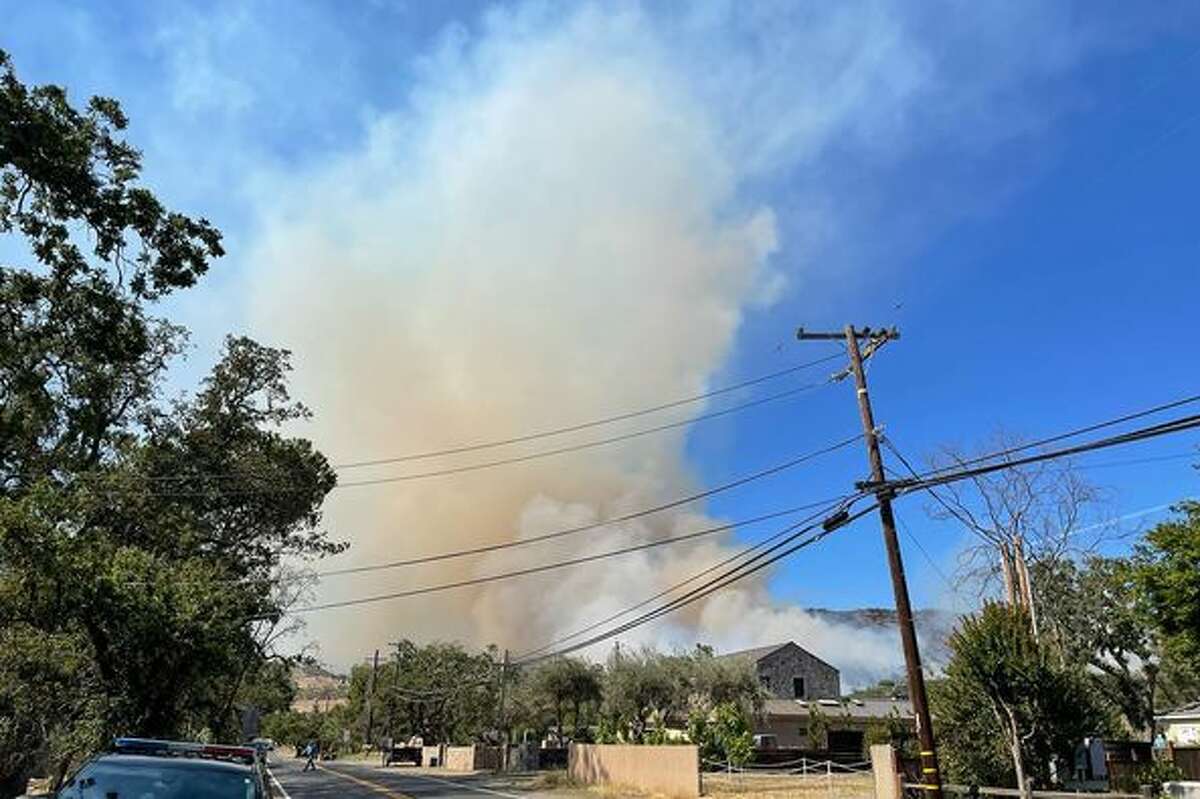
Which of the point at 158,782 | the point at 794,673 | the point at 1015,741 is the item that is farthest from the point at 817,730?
the point at 158,782

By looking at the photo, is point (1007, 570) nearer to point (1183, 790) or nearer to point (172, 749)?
point (1183, 790)

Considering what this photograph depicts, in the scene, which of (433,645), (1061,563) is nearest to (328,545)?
(1061,563)

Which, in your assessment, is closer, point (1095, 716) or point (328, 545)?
point (1095, 716)

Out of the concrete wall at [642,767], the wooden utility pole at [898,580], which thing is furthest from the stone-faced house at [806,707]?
the wooden utility pole at [898,580]

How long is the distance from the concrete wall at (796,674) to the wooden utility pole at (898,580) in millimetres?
56507

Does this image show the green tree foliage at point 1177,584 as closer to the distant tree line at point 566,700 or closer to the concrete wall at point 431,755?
the distant tree line at point 566,700

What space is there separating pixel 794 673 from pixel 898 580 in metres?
61.1

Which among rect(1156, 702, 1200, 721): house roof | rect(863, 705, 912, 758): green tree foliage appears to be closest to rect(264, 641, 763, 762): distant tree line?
rect(863, 705, 912, 758): green tree foliage

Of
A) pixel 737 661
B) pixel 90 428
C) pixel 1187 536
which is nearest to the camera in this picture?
pixel 90 428

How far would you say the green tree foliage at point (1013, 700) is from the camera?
23.0 meters

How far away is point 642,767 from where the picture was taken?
3591 cm

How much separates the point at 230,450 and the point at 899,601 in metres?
27.8

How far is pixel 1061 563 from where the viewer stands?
44062 mm

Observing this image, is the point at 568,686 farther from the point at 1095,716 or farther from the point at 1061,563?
the point at 1095,716
